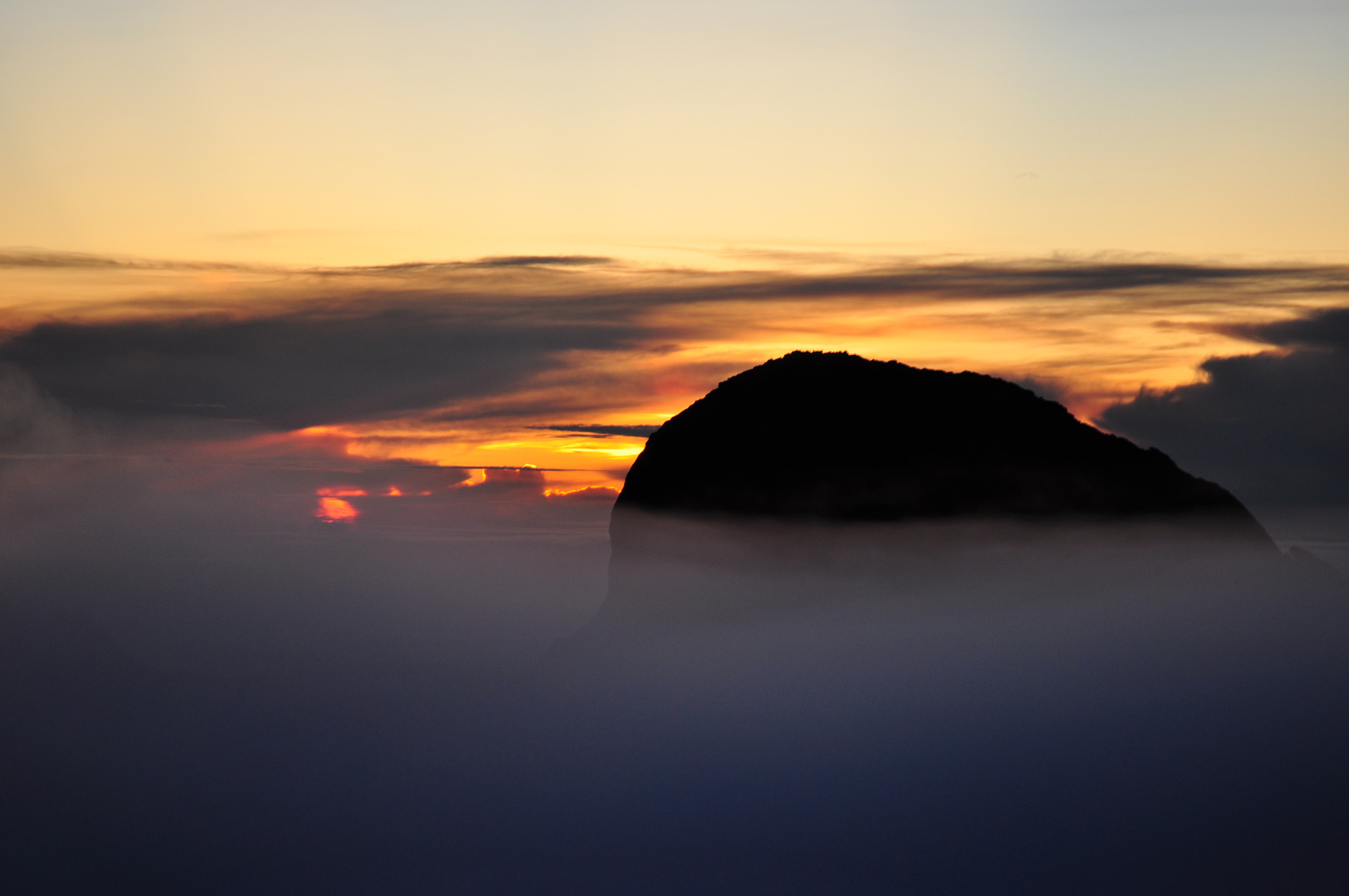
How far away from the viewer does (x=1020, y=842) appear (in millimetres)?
68188

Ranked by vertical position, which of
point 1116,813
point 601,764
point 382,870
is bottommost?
point 382,870

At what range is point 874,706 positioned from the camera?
73562 millimetres

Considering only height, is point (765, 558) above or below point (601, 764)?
above

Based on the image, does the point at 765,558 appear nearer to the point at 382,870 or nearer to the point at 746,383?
the point at 746,383

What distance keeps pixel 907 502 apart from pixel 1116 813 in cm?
2952

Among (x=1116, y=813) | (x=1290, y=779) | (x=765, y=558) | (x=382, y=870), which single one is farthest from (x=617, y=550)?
(x=382, y=870)

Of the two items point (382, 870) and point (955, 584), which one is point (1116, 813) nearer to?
point (955, 584)

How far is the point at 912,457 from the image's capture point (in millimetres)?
51781

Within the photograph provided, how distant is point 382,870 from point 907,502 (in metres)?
94.0

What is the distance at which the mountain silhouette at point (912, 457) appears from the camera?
51.0 metres

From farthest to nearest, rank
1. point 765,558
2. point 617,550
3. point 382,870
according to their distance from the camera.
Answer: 1. point 382,870
2. point 617,550
3. point 765,558

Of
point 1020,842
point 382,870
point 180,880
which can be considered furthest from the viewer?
point 382,870

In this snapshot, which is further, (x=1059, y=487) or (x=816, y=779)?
(x=816, y=779)

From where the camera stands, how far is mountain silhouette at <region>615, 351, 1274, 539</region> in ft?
167
